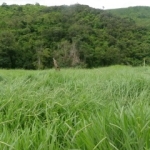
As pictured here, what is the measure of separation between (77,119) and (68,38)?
46.5 meters

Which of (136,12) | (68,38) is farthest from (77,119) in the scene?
(136,12)

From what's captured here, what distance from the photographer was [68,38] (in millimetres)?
48219

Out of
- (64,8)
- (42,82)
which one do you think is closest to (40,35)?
(64,8)

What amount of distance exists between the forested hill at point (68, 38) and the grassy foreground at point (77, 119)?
33090mm

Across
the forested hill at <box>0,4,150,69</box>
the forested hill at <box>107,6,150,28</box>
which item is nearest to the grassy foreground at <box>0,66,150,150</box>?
the forested hill at <box>0,4,150,69</box>

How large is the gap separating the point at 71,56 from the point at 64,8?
23.7 m

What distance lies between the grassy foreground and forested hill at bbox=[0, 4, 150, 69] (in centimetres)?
3309

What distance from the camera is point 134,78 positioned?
12.4 ft

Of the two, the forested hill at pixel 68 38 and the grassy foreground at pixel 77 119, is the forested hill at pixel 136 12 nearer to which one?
the forested hill at pixel 68 38

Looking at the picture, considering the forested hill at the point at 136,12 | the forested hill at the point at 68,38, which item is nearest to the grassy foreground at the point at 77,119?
the forested hill at the point at 68,38

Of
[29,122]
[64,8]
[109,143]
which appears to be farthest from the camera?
[64,8]

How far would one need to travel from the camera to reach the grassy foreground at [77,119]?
1.48 meters

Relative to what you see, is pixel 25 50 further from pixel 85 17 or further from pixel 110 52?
pixel 85 17

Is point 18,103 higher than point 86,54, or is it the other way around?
point 18,103
